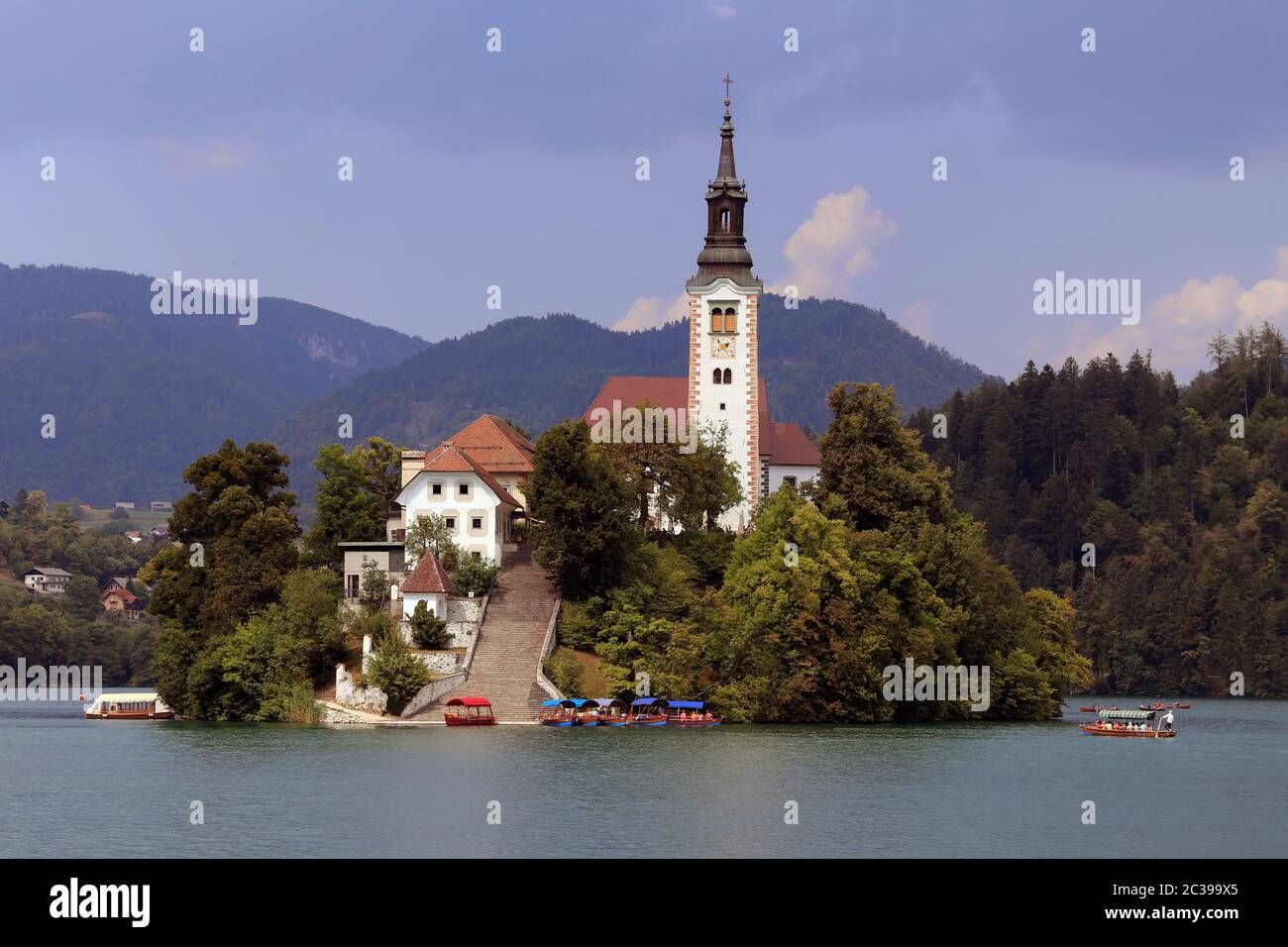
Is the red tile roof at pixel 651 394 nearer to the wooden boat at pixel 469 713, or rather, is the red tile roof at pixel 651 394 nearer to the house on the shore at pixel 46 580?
the wooden boat at pixel 469 713

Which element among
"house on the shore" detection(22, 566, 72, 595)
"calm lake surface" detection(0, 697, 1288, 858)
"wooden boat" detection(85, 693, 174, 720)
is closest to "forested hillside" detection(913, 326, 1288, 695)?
"calm lake surface" detection(0, 697, 1288, 858)

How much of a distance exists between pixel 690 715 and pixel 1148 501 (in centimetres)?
9633

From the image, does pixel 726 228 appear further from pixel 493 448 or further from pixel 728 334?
pixel 493 448

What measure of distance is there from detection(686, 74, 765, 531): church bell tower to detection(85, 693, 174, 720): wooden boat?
29.9 metres

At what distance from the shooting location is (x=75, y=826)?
51.6 metres

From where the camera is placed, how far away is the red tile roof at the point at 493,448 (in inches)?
3888

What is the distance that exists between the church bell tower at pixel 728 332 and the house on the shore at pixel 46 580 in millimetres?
104799

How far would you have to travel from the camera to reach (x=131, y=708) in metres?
96.1

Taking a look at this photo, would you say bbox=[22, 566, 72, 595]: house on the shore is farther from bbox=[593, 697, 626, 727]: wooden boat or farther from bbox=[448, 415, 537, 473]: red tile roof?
bbox=[593, 697, 626, 727]: wooden boat

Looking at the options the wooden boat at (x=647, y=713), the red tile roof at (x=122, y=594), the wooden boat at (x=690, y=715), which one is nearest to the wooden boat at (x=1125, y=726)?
the wooden boat at (x=690, y=715)

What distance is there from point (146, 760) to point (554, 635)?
21.1 meters

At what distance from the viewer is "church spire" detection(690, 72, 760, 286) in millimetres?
99750
